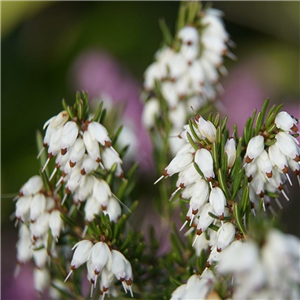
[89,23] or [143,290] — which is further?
[89,23]

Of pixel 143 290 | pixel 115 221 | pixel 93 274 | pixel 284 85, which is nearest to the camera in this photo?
pixel 93 274

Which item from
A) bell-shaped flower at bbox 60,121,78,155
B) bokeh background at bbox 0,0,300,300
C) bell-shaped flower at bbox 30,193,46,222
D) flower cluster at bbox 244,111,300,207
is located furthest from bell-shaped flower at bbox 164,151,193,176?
bokeh background at bbox 0,0,300,300

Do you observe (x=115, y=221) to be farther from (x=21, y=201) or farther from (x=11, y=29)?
(x=11, y=29)

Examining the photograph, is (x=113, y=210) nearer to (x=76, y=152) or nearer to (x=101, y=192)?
(x=101, y=192)

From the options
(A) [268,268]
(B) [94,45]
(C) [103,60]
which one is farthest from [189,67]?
(B) [94,45]

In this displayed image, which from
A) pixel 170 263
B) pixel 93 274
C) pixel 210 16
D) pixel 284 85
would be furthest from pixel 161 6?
pixel 93 274

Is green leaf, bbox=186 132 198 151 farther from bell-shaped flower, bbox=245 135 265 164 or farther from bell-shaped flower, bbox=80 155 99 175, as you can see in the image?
bell-shaped flower, bbox=80 155 99 175
